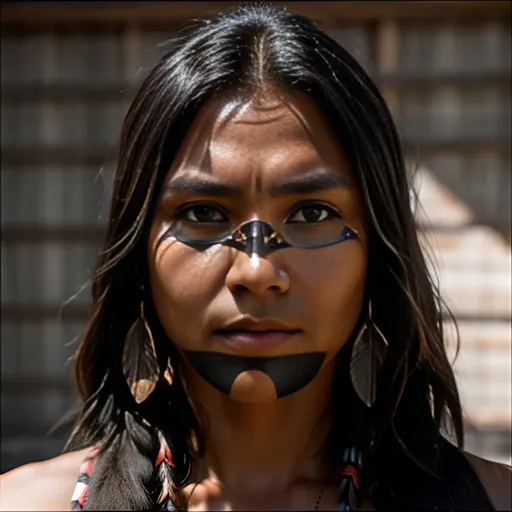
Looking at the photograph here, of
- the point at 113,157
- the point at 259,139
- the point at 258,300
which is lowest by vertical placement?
the point at 258,300

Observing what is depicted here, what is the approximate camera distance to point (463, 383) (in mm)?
3395

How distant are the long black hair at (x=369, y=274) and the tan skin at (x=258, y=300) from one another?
30 millimetres

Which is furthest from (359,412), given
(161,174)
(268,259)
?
(161,174)

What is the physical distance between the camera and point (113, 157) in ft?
10.9

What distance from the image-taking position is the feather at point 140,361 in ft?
4.62

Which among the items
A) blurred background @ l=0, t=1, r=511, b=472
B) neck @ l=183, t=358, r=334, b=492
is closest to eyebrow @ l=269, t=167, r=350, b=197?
neck @ l=183, t=358, r=334, b=492

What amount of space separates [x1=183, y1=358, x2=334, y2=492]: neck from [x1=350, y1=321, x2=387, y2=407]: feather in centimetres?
4

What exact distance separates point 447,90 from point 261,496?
7.95 feet

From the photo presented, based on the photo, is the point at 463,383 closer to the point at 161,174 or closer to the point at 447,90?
the point at 447,90

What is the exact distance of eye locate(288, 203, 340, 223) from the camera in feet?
4.06

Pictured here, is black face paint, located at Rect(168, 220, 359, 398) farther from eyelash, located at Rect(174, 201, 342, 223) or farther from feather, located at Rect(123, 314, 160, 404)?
feather, located at Rect(123, 314, 160, 404)

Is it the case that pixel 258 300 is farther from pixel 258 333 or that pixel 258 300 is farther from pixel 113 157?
pixel 113 157

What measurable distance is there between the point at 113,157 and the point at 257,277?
2241 millimetres

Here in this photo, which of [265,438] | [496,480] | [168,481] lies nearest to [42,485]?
[168,481]
